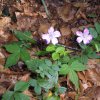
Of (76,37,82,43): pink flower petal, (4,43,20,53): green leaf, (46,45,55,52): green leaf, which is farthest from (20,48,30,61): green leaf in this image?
(76,37,82,43): pink flower petal

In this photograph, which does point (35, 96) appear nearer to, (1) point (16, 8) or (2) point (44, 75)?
(2) point (44, 75)

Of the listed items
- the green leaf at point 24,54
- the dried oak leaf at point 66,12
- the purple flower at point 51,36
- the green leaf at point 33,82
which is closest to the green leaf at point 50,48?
the purple flower at point 51,36

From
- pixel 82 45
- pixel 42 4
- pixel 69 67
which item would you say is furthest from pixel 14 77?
pixel 42 4

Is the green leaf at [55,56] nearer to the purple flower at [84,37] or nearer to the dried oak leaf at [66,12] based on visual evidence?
the purple flower at [84,37]

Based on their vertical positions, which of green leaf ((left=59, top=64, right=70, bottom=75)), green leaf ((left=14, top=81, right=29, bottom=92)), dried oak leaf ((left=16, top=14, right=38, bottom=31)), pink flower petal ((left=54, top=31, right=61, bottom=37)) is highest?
dried oak leaf ((left=16, top=14, right=38, bottom=31))

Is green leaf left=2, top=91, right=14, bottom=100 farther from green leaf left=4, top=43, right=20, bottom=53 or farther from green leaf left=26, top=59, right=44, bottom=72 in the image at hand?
green leaf left=4, top=43, right=20, bottom=53

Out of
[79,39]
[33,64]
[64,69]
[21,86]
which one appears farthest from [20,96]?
[79,39]

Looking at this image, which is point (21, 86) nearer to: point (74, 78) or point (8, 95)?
point (8, 95)

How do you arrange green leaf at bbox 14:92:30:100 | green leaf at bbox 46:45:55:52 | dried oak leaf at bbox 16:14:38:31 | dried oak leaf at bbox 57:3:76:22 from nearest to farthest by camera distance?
green leaf at bbox 14:92:30:100 < green leaf at bbox 46:45:55:52 < dried oak leaf at bbox 16:14:38:31 < dried oak leaf at bbox 57:3:76:22

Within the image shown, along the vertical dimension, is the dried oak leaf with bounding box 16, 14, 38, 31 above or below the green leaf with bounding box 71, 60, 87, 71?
above
